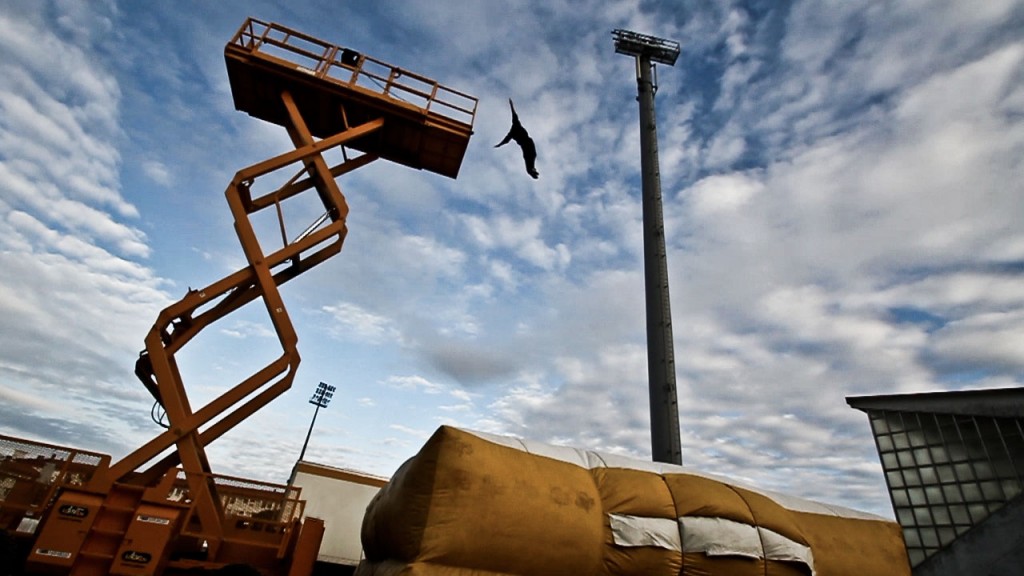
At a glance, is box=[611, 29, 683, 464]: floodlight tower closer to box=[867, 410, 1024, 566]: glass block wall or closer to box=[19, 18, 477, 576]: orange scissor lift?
box=[19, 18, 477, 576]: orange scissor lift

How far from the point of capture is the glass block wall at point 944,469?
1486 centimetres

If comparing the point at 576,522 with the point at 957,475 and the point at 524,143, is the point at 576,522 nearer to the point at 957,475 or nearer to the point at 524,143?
the point at 524,143

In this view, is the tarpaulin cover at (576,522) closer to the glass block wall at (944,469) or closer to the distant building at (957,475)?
the distant building at (957,475)

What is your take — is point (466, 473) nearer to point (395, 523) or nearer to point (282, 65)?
point (395, 523)

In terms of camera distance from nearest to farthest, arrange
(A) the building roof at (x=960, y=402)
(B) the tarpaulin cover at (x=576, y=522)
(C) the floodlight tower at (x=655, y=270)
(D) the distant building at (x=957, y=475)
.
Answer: (B) the tarpaulin cover at (x=576, y=522) → (C) the floodlight tower at (x=655, y=270) → (D) the distant building at (x=957, y=475) → (A) the building roof at (x=960, y=402)

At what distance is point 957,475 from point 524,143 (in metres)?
18.7

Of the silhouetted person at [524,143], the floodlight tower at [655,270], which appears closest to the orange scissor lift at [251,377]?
the silhouetted person at [524,143]

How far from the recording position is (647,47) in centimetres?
1544

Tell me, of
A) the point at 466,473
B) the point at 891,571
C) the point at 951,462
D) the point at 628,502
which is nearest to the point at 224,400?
the point at 466,473

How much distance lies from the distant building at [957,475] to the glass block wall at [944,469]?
0.09 feet

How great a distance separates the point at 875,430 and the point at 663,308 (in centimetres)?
1524

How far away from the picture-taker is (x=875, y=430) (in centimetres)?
1917

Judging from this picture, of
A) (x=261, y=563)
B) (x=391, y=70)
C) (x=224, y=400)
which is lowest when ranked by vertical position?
(x=261, y=563)

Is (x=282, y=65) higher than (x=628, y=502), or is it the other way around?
(x=282, y=65)
